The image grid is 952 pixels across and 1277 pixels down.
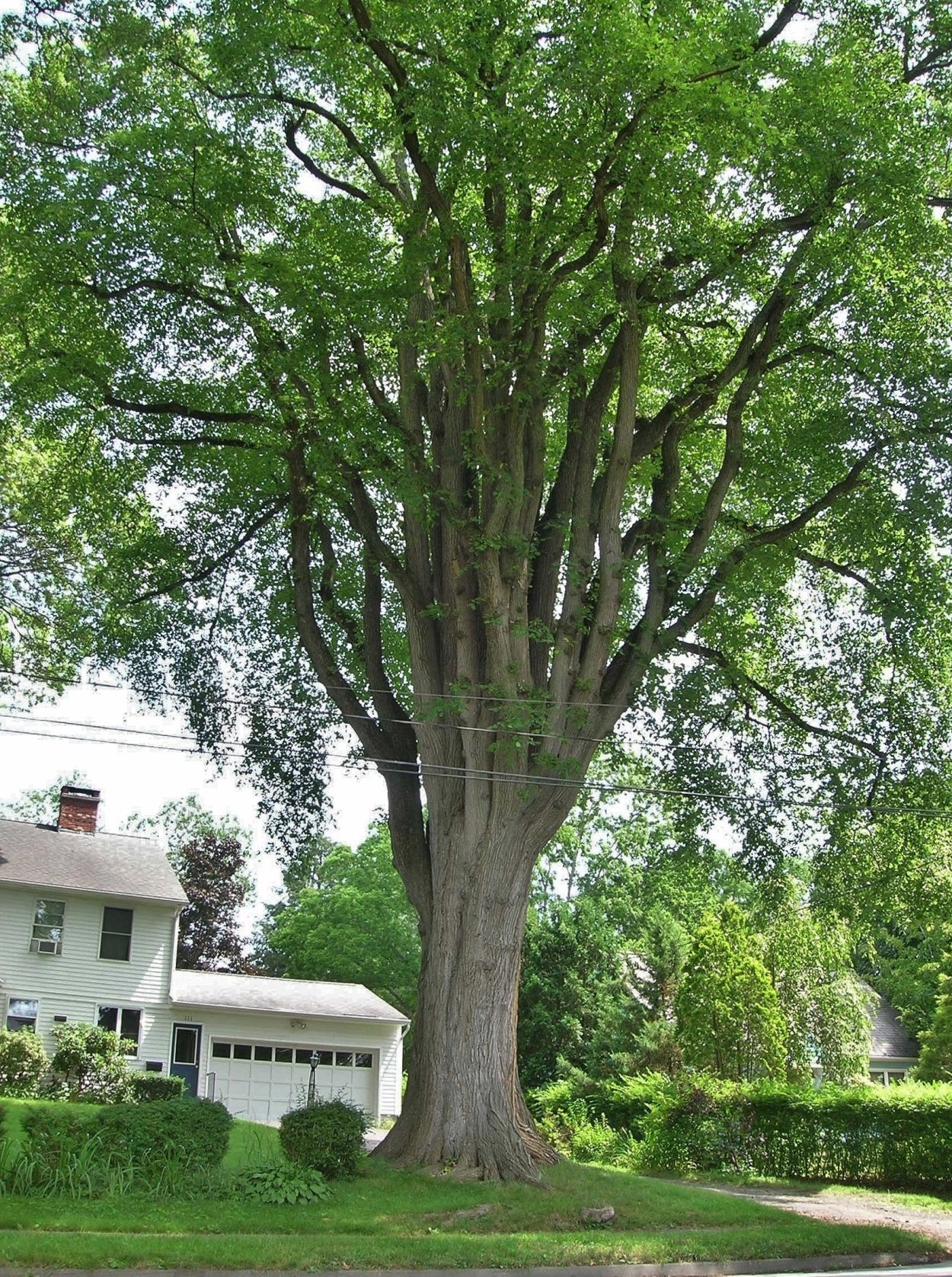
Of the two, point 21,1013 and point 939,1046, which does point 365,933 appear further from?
point 939,1046

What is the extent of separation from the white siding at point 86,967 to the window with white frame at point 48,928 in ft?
0.29

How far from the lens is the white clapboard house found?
86.7 feet

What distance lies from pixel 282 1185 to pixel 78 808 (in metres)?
21.4

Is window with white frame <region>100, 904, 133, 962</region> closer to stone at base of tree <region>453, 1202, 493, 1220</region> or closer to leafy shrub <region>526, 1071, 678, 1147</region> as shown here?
leafy shrub <region>526, 1071, 678, 1147</region>

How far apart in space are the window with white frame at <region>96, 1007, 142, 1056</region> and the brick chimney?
197 inches

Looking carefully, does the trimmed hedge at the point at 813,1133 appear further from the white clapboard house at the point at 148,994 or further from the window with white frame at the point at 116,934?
the window with white frame at the point at 116,934

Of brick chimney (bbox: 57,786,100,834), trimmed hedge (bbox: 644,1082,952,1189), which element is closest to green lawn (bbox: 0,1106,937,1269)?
trimmed hedge (bbox: 644,1082,952,1189)

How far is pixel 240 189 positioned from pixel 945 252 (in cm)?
855

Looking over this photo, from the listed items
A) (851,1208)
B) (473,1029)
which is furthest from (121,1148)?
(851,1208)

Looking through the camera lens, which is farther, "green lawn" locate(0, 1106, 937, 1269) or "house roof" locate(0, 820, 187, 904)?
"house roof" locate(0, 820, 187, 904)

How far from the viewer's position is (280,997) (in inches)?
1169

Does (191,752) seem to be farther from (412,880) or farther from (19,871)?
(19,871)

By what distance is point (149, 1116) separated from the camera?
1079 cm

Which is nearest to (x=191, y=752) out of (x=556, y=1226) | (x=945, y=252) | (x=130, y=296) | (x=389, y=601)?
(x=389, y=601)
